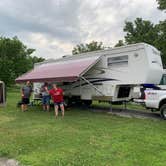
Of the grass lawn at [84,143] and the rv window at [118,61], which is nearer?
the grass lawn at [84,143]

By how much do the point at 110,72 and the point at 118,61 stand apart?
2.31 ft

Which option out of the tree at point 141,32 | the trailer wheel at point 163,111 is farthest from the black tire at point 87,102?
the tree at point 141,32

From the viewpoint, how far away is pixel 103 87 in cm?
1303

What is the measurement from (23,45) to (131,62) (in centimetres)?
2749

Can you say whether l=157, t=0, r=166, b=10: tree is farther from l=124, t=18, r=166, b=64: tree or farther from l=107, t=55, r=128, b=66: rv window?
l=107, t=55, r=128, b=66: rv window

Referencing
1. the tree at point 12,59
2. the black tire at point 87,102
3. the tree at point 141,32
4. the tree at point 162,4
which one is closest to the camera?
the black tire at point 87,102

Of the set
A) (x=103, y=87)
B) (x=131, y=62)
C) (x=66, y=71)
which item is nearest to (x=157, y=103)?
(x=131, y=62)

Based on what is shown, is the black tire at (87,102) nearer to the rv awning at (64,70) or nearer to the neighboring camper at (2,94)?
the rv awning at (64,70)

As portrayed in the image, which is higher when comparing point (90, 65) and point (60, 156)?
point (90, 65)

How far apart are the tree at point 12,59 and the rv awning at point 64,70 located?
17325 mm

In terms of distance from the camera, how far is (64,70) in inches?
535

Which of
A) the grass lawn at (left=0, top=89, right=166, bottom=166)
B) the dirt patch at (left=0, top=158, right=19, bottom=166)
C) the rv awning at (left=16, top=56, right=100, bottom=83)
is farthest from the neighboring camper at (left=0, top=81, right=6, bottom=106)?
the dirt patch at (left=0, top=158, right=19, bottom=166)

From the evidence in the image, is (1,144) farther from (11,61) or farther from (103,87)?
(11,61)

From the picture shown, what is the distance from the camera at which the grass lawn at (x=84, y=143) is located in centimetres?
545
